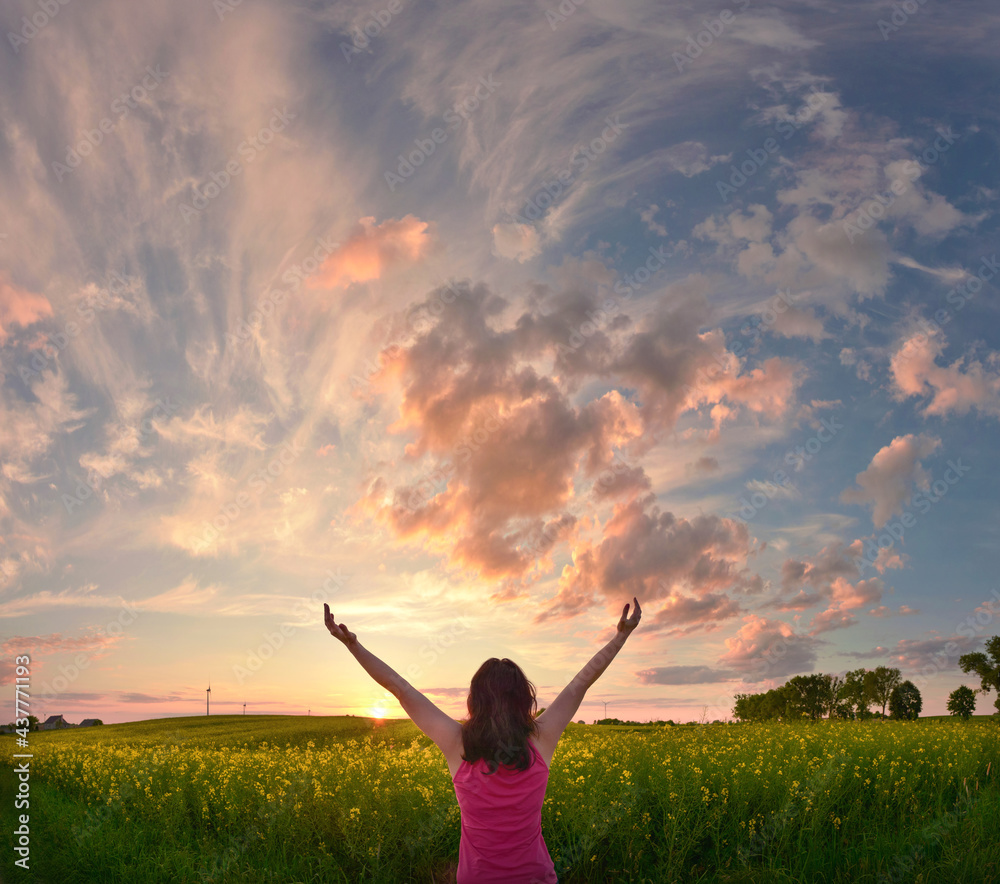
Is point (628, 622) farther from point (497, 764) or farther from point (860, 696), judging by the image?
point (860, 696)

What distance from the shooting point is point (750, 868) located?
6.59 meters

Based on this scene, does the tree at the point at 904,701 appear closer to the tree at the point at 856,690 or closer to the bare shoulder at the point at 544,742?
the tree at the point at 856,690

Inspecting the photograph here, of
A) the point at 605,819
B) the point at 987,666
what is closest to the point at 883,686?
the point at 987,666

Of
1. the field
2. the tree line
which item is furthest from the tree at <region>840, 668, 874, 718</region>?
the field

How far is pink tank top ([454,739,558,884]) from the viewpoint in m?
3.79

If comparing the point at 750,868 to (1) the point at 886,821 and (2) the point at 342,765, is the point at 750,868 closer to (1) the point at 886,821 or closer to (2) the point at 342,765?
(1) the point at 886,821

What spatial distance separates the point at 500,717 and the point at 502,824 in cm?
60

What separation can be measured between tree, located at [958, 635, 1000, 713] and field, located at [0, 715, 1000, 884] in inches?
2296

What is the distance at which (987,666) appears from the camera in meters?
57.9

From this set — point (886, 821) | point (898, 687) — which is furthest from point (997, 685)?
point (886, 821)

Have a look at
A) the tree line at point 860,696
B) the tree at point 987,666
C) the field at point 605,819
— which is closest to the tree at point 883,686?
the tree line at point 860,696

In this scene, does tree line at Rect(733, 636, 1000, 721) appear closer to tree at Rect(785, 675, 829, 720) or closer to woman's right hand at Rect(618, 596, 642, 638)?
tree at Rect(785, 675, 829, 720)

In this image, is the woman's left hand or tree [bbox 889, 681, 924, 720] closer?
the woman's left hand

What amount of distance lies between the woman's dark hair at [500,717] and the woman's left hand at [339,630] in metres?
0.82
